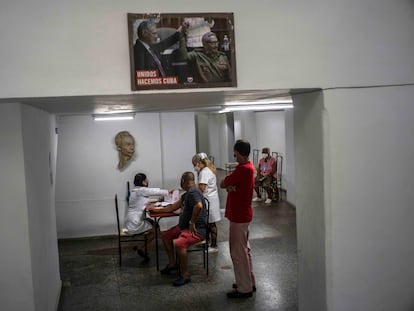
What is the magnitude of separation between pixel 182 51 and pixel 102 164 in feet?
18.3

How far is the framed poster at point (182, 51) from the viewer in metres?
2.43

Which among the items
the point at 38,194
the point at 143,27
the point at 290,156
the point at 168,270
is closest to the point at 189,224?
the point at 168,270

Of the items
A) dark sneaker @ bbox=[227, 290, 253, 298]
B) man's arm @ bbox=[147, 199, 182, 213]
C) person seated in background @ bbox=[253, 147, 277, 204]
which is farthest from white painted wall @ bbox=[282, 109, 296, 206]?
dark sneaker @ bbox=[227, 290, 253, 298]

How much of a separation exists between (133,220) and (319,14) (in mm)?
4273

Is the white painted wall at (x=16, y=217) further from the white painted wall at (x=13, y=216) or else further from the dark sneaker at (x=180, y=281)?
the dark sneaker at (x=180, y=281)

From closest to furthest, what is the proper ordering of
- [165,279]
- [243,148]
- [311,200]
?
[311,200] < [243,148] < [165,279]

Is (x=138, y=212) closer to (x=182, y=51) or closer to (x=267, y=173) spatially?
(x=182, y=51)

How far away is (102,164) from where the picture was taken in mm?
7730

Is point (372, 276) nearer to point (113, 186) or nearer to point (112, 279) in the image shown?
point (112, 279)

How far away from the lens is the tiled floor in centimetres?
469

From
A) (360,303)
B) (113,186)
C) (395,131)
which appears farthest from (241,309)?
(113,186)

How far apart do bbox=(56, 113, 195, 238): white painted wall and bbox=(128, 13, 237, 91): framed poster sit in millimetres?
5326

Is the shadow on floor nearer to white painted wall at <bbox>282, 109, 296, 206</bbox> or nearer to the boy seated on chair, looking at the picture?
the boy seated on chair

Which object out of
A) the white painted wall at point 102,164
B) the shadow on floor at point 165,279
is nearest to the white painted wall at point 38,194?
the shadow on floor at point 165,279
